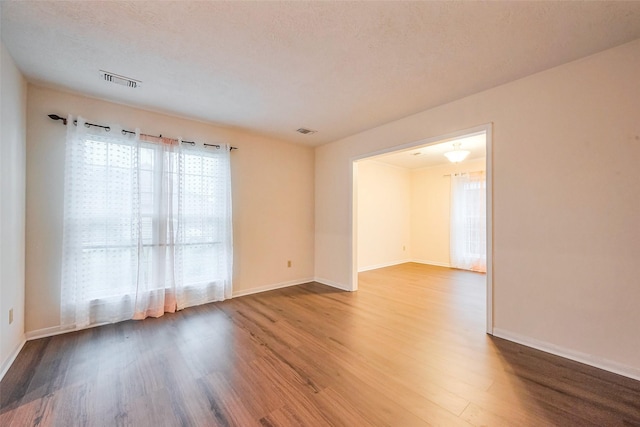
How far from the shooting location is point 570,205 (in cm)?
226

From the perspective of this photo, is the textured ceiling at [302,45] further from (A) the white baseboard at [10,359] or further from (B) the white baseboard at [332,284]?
(B) the white baseboard at [332,284]

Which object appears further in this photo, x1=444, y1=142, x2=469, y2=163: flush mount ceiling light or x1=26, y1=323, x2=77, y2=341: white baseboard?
x1=444, y1=142, x2=469, y2=163: flush mount ceiling light

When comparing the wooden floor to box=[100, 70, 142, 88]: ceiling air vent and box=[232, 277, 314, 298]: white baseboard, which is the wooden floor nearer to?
box=[232, 277, 314, 298]: white baseboard

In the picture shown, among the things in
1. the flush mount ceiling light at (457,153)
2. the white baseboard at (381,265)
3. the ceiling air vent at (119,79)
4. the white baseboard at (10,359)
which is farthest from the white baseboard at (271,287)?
the flush mount ceiling light at (457,153)

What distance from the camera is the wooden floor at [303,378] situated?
1.59 m

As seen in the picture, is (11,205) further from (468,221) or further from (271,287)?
(468,221)

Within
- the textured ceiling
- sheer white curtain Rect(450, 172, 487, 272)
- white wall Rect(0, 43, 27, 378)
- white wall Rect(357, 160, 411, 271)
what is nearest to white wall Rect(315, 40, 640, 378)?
the textured ceiling

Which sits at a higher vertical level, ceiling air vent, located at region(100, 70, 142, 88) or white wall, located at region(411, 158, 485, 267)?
ceiling air vent, located at region(100, 70, 142, 88)

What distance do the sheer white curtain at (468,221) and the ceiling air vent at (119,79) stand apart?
20.7 ft

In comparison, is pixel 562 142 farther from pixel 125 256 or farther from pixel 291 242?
pixel 125 256

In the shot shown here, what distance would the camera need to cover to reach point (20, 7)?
1.65 m

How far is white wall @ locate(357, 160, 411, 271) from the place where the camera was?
6074mm

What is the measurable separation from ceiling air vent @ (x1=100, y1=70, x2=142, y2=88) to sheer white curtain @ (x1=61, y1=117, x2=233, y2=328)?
663 millimetres

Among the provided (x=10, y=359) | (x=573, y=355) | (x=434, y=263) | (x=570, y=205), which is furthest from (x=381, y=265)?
(x=10, y=359)
